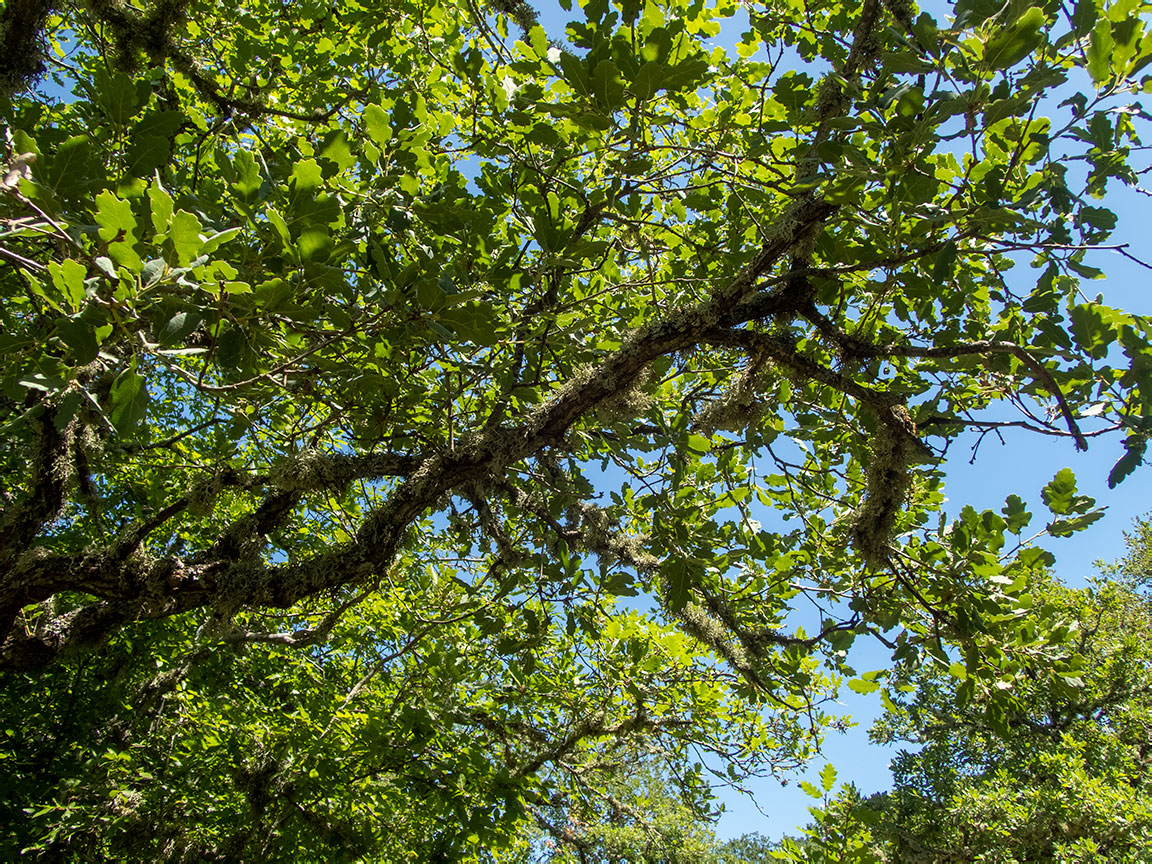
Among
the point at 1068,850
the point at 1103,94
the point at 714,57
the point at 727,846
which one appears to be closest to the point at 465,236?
the point at 1103,94

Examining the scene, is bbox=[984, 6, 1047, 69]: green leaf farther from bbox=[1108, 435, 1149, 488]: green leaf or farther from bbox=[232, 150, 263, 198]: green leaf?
bbox=[232, 150, 263, 198]: green leaf

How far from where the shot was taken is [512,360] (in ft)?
12.3

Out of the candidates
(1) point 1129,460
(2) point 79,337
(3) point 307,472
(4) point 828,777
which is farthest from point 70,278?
(4) point 828,777

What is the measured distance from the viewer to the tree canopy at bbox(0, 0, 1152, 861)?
5.83ft

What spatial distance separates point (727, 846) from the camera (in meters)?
27.2

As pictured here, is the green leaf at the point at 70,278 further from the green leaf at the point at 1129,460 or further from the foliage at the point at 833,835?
the foliage at the point at 833,835

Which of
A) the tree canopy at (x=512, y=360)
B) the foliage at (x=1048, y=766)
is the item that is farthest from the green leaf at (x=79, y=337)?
the foliage at (x=1048, y=766)

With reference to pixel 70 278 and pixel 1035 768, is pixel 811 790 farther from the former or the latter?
pixel 1035 768

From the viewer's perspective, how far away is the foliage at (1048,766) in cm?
741

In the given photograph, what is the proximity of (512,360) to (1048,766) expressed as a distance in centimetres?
1089

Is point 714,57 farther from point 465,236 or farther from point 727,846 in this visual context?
point 727,846

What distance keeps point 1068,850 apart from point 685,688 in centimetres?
585

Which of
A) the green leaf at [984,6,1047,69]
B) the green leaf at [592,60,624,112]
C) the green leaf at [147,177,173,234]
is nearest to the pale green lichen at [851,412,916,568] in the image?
the green leaf at [984,6,1047,69]

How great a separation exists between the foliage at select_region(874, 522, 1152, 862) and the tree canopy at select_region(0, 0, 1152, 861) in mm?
1678
